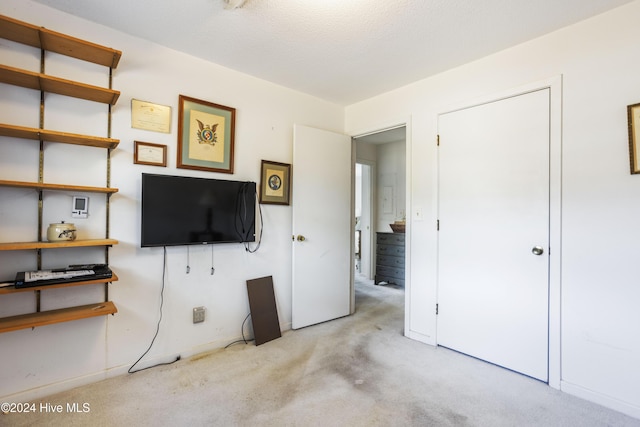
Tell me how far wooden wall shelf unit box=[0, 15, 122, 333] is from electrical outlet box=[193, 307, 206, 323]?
63 cm

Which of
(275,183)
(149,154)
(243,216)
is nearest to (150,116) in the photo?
(149,154)

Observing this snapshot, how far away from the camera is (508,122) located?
228cm

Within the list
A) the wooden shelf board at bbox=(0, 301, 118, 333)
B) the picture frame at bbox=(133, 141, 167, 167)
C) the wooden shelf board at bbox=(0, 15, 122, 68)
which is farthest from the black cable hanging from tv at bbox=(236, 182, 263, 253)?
the wooden shelf board at bbox=(0, 15, 122, 68)

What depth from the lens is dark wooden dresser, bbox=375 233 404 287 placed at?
4672mm

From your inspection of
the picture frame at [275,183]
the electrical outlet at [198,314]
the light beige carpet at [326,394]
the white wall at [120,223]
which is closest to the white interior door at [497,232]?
the light beige carpet at [326,394]

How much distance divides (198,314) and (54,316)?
944 millimetres

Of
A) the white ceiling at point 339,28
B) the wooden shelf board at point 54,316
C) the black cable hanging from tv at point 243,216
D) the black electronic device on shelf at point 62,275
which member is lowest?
the wooden shelf board at point 54,316

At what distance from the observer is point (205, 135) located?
2.51 metres

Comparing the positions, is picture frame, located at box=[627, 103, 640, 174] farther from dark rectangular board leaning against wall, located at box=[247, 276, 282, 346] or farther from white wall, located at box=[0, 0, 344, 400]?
dark rectangular board leaning against wall, located at box=[247, 276, 282, 346]

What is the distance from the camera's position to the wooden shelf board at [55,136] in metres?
1.65

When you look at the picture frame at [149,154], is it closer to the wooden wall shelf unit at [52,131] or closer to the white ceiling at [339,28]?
the wooden wall shelf unit at [52,131]

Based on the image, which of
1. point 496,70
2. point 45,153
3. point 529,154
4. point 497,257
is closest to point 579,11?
point 496,70

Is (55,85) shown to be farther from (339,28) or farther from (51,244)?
(339,28)

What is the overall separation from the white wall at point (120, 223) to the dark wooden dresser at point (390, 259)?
249 cm
